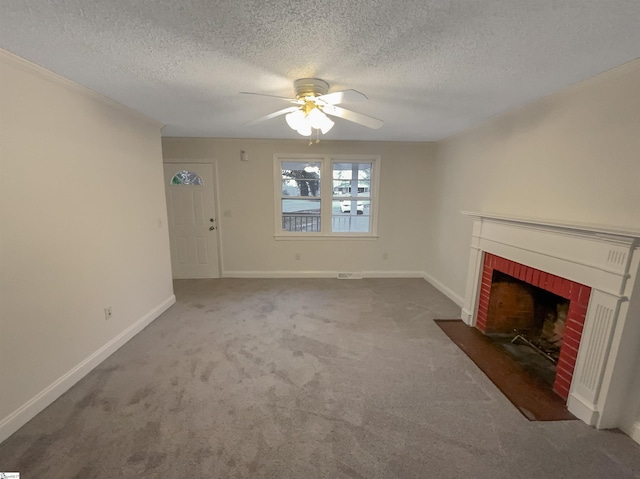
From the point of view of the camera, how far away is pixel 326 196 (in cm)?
448

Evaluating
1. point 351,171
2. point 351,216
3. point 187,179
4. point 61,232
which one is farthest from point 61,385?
point 351,171

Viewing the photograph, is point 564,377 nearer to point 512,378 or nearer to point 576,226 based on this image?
point 512,378

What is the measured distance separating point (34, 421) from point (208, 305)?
183 cm

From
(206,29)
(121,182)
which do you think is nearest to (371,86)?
(206,29)

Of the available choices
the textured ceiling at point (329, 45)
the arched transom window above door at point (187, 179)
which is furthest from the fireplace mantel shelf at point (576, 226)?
the arched transom window above door at point (187, 179)

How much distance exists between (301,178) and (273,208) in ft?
2.26

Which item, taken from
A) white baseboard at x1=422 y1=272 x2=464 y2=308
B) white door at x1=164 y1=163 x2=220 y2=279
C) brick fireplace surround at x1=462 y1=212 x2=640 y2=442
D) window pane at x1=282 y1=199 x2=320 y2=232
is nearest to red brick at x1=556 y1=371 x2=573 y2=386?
brick fireplace surround at x1=462 y1=212 x2=640 y2=442

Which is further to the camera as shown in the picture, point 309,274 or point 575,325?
point 309,274

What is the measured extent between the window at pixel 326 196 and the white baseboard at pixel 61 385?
8.16 feet

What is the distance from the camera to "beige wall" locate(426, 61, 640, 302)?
66.1 inches

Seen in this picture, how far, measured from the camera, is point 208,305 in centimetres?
347

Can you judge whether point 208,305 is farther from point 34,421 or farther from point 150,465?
point 150,465

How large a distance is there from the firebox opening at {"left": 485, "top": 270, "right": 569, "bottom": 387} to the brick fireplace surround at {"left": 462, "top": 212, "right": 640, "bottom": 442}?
0.57m

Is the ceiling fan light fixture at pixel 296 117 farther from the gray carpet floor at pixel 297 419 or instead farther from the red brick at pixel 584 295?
the red brick at pixel 584 295
